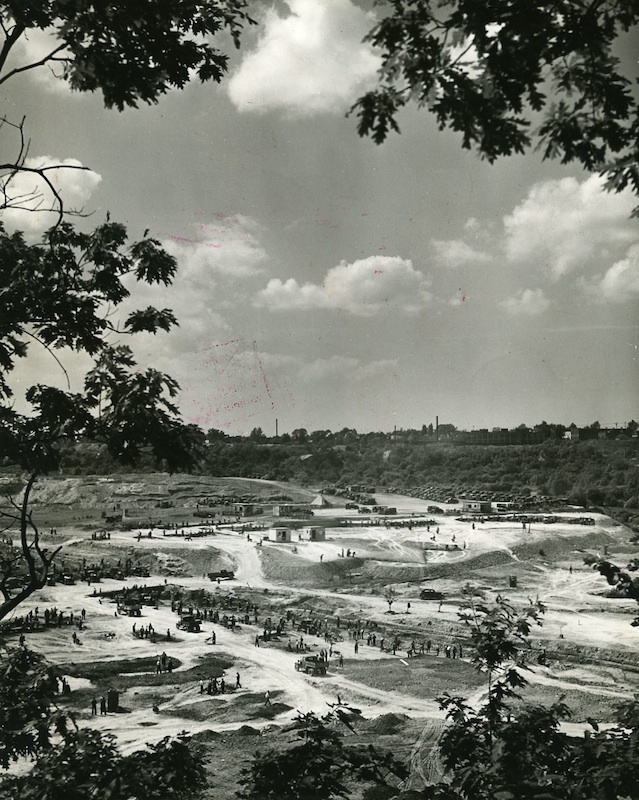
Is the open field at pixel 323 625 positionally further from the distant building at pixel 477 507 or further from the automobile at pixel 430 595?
the distant building at pixel 477 507

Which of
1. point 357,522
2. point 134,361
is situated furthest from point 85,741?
point 357,522

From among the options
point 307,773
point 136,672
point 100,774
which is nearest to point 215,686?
point 136,672

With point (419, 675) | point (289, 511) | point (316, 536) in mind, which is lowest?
point (419, 675)

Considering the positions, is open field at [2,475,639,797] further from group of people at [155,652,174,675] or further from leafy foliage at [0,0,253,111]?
leafy foliage at [0,0,253,111]

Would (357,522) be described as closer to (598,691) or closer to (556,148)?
(598,691)

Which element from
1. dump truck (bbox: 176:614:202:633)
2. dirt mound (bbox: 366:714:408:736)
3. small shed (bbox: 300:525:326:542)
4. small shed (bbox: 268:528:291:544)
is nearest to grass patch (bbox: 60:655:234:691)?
dump truck (bbox: 176:614:202:633)

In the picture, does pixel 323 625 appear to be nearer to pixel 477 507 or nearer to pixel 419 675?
pixel 419 675
